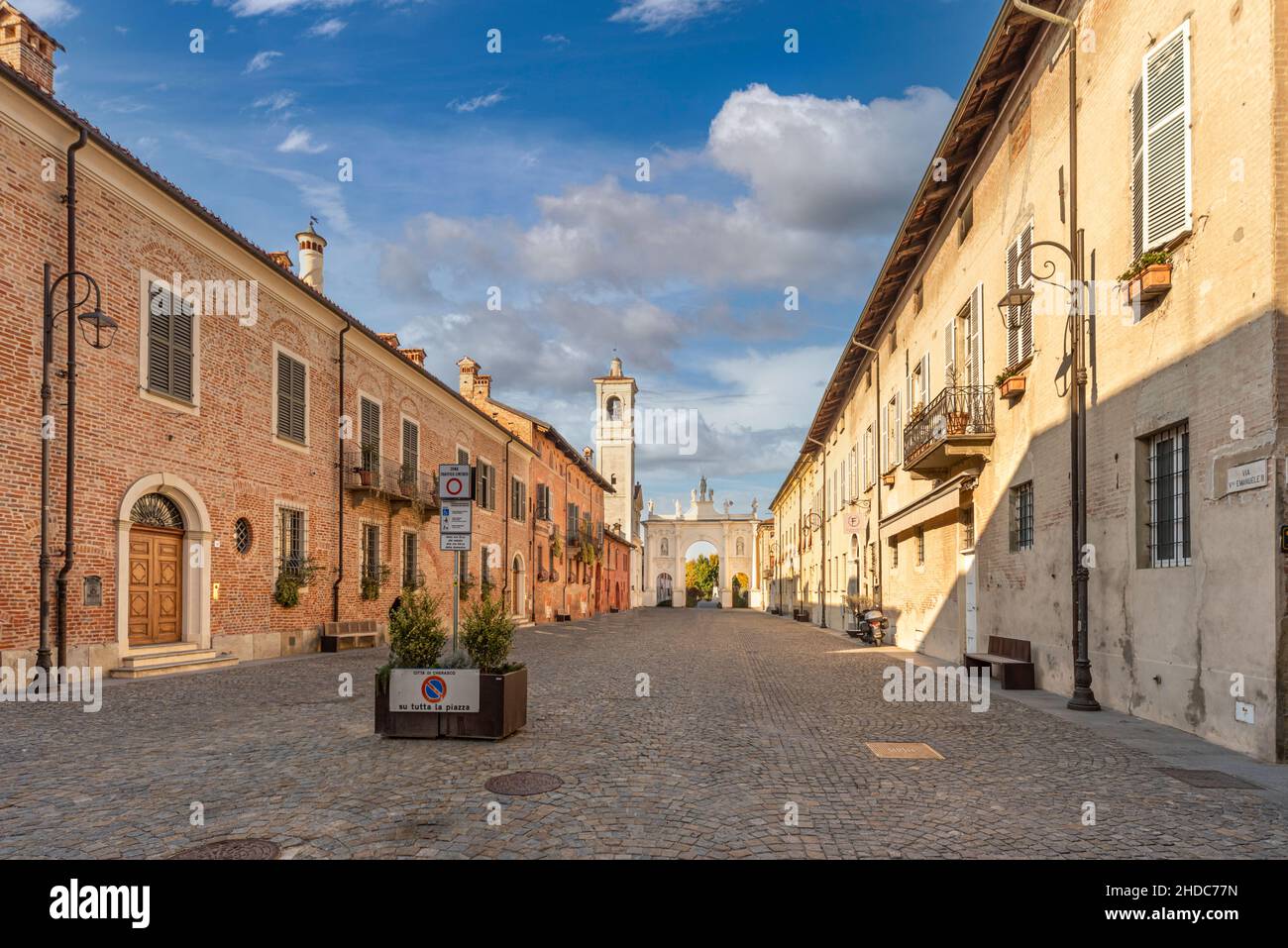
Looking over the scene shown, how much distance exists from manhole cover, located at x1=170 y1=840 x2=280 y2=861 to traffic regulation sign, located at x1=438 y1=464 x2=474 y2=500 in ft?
13.8

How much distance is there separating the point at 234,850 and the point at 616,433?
79.4 meters

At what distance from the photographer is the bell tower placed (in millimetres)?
82750

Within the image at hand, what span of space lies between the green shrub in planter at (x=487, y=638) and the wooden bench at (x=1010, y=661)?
7963 millimetres

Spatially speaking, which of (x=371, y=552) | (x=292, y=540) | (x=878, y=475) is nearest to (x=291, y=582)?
(x=292, y=540)

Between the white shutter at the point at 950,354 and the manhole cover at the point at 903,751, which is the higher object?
the white shutter at the point at 950,354

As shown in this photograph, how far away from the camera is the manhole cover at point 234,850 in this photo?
458cm

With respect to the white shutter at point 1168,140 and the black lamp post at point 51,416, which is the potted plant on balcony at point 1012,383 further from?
the black lamp post at point 51,416

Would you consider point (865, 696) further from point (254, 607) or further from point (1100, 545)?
point (254, 607)

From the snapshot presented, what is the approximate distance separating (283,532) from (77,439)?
633cm

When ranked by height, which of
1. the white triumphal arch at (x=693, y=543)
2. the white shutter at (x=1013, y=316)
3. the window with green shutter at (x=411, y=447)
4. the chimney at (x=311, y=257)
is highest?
the chimney at (x=311, y=257)

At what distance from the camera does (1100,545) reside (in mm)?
10570

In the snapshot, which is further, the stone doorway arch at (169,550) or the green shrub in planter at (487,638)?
the stone doorway arch at (169,550)

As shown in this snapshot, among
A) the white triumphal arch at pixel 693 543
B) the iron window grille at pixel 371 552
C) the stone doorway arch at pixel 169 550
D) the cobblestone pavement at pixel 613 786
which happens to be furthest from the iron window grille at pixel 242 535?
the white triumphal arch at pixel 693 543

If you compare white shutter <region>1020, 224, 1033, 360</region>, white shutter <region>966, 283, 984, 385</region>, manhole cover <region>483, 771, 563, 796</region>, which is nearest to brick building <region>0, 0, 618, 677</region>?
manhole cover <region>483, 771, 563, 796</region>
